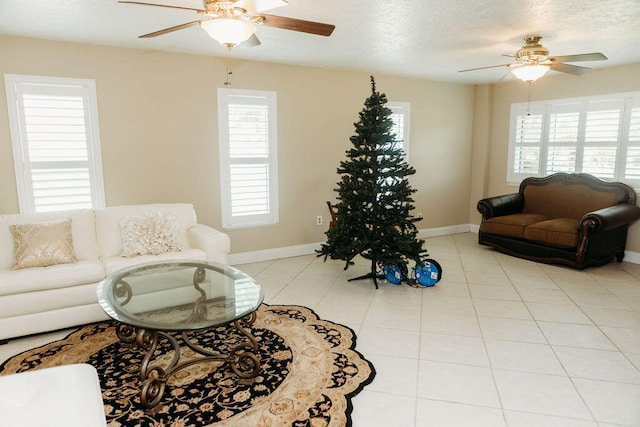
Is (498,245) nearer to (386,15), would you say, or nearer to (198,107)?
(386,15)

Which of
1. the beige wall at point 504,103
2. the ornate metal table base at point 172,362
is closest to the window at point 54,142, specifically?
the ornate metal table base at point 172,362

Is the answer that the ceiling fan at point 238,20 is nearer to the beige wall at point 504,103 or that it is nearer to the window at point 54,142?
the window at point 54,142

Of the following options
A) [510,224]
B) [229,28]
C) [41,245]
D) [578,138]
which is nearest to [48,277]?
[41,245]

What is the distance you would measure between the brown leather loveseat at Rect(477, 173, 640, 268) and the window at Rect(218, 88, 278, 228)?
316 centimetres

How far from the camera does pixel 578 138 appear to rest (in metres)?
5.66

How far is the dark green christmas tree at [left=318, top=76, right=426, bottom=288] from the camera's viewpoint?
413 centimetres

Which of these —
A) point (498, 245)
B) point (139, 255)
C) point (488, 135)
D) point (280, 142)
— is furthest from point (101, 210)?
point (488, 135)

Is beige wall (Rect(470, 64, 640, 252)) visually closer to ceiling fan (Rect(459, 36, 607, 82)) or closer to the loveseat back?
the loveseat back

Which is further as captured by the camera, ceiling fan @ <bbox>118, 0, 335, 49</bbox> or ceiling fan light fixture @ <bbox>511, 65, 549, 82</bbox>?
ceiling fan light fixture @ <bbox>511, 65, 549, 82</bbox>

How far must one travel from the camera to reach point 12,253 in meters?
3.36

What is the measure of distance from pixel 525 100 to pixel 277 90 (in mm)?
3909

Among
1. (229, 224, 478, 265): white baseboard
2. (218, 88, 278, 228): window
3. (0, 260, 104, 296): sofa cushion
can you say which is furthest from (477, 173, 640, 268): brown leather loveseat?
(0, 260, 104, 296): sofa cushion

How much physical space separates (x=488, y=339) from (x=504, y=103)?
4.76 meters

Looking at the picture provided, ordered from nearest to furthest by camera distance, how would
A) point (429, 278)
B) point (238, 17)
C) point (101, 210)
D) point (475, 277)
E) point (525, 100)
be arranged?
point (238, 17), point (101, 210), point (429, 278), point (475, 277), point (525, 100)
